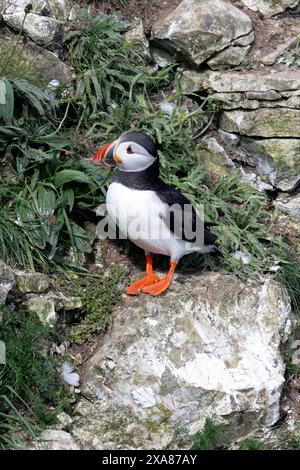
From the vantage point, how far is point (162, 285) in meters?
5.98

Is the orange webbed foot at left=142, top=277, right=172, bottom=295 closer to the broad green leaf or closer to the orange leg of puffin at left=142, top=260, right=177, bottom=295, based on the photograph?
the orange leg of puffin at left=142, top=260, right=177, bottom=295

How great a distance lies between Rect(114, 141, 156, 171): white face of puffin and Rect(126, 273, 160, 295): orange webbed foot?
887 mm

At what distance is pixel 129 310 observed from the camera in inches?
232

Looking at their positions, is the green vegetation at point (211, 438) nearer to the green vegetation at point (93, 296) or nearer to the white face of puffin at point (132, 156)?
the green vegetation at point (93, 296)

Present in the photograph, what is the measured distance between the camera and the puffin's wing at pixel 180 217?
19.2ft

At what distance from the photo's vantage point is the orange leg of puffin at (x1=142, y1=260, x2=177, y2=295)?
5.93 meters

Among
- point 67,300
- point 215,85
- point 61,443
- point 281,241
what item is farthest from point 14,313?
point 215,85

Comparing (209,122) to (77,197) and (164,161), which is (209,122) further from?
(77,197)

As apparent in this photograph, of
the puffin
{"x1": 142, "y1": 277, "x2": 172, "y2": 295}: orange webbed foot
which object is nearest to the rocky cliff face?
{"x1": 142, "y1": 277, "x2": 172, "y2": 295}: orange webbed foot

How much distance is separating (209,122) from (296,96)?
33.3 inches

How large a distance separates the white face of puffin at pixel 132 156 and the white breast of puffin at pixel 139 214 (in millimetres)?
161

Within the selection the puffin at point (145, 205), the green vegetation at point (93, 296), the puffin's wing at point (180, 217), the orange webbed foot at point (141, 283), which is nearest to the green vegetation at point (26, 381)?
the green vegetation at point (93, 296)

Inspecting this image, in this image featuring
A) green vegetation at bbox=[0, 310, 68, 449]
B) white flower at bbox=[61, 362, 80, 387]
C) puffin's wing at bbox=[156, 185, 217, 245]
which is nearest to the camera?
green vegetation at bbox=[0, 310, 68, 449]

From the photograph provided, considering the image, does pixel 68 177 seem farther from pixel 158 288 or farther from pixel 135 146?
pixel 158 288
